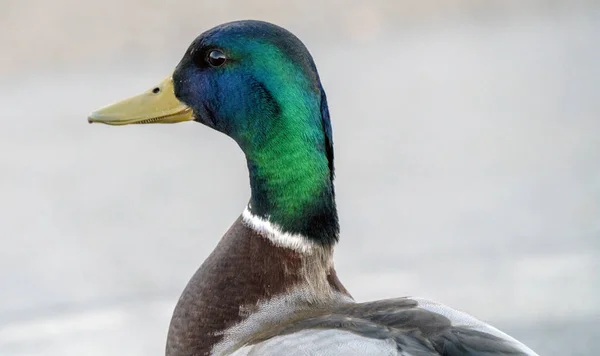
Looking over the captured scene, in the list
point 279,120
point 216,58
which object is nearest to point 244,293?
point 279,120

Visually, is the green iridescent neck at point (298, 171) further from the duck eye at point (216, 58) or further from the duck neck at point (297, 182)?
the duck eye at point (216, 58)

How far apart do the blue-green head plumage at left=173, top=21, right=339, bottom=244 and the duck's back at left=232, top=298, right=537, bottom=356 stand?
A: 187 millimetres

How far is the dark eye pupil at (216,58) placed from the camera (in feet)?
5.79

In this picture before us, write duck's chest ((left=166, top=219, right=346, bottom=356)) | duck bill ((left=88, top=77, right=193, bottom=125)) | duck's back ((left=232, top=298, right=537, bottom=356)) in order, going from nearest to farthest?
1. duck's back ((left=232, top=298, right=537, bottom=356))
2. duck's chest ((left=166, top=219, right=346, bottom=356))
3. duck bill ((left=88, top=77, right=193, bottom=125))

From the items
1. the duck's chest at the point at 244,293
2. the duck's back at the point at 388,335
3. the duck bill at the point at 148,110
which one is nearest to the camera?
the duck's back at the point at 388,335

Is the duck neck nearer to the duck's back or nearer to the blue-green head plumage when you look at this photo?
the blue-green head plumage

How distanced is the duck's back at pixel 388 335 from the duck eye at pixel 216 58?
423mm

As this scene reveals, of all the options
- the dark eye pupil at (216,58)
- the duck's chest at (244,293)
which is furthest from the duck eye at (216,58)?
the duck's chest at (244,293)

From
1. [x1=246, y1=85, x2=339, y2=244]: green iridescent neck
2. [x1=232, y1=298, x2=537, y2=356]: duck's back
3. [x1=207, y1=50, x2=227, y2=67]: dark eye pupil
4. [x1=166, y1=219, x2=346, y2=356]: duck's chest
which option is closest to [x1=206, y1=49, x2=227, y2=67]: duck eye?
[x1=207, y1=50, x2=227, y2=67]: dark eye pupil

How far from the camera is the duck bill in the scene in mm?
1835

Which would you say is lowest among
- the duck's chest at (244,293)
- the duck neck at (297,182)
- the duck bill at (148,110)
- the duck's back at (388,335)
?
the duck's back at (388,335)

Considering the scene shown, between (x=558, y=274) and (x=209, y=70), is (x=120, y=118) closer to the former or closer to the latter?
(x=209, y=70)

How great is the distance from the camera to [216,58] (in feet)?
5.82

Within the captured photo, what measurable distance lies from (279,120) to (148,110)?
0.25m
